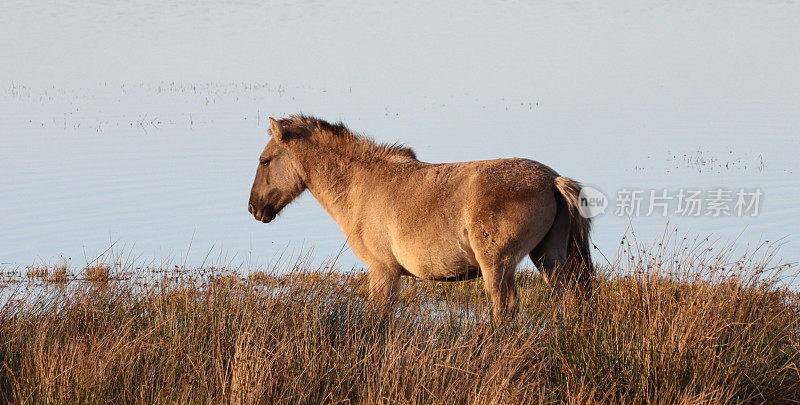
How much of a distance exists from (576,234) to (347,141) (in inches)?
92.3

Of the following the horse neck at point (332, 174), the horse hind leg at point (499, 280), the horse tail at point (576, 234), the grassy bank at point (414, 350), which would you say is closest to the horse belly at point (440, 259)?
the horse hind leg at point (499, 280)

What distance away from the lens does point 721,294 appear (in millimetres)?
6203

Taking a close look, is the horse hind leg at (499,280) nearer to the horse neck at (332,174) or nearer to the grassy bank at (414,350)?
the grassy bank at (414,350)

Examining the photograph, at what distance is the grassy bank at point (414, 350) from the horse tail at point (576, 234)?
24 cm

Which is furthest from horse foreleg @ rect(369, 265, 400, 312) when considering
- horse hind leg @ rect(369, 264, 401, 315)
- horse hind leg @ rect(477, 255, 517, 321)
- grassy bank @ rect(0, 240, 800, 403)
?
horse hind leg @ rect(477, 255, 517, 321)

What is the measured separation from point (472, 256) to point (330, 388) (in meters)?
1.90

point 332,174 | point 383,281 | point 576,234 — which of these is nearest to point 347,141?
point 332,174

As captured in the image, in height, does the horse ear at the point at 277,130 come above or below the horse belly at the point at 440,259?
above

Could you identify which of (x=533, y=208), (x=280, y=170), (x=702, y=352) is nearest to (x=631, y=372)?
(x=702, y=352)

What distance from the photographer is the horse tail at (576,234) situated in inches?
262

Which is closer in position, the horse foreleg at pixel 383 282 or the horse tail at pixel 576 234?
the horse tail at pixel 576 234

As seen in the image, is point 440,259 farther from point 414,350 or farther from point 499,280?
point 414,350

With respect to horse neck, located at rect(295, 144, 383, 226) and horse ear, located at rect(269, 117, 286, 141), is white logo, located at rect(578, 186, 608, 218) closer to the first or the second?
horse neck, located at rect(295, 144, 383, 226)

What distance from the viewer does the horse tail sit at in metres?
6.66
